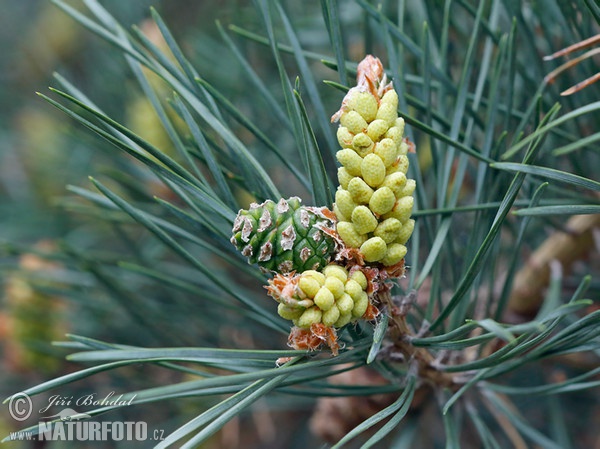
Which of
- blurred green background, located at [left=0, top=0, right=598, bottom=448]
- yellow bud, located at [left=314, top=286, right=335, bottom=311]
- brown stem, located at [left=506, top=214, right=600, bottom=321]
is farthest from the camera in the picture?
blurred green background, located at [left=0, top=0, right=598, bottom=448]

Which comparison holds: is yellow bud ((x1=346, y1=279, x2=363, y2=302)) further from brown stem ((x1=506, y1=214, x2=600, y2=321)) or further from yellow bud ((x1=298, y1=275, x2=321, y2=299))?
brown stem ((x1=506, y1=214, x2=600, y2=321))

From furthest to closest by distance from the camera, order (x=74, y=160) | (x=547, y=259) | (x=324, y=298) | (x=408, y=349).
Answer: (x=74, y=160)
(x=547, y=259)
(x=408, y=349)
(x=324, y=298)

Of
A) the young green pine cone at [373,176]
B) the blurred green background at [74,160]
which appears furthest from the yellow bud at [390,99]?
the blurred green background at [74,160]

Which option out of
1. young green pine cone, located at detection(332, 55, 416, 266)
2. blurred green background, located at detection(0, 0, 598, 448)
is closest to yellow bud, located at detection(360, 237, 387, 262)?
young green pine cone, located at detection(332, 55, 416, 266)

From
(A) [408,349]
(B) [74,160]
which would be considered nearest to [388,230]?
(A) [408,349]

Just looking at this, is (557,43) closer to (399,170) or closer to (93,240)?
(399,170)

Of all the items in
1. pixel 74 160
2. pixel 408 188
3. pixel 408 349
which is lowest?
pixel 408 349

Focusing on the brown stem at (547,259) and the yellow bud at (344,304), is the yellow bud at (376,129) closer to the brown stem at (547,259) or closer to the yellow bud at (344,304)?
the yellow bud at (344,304)

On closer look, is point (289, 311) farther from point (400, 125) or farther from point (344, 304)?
point (400, 125)
